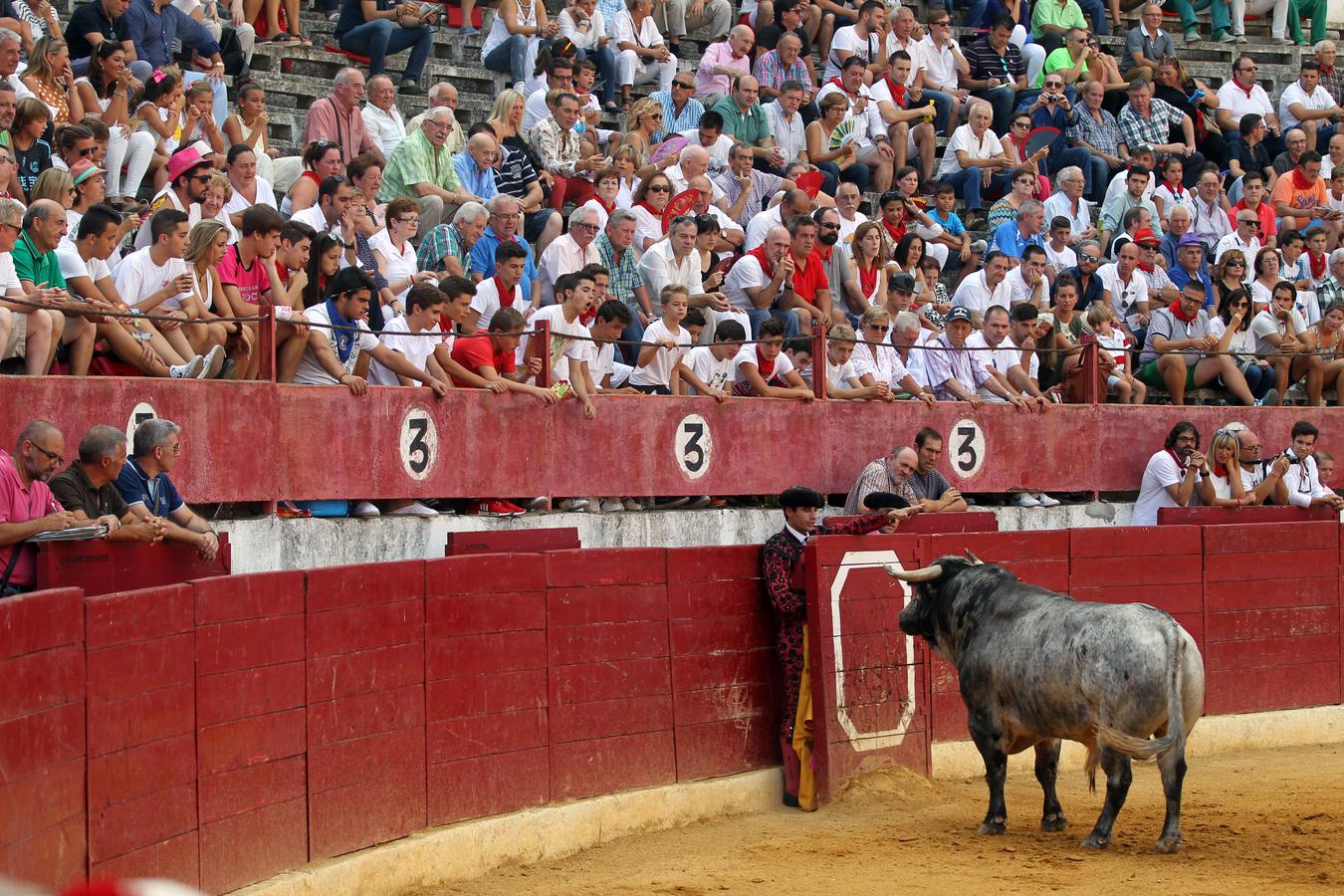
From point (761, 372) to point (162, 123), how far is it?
4324 millimetres

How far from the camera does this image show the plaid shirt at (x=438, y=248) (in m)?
12.3

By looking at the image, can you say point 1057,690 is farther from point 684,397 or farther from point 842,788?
point 684,397

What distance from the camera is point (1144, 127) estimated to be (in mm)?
18734

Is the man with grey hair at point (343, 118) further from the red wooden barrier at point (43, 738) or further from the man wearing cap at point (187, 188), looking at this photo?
the red wooden barrier at point (43, 738)

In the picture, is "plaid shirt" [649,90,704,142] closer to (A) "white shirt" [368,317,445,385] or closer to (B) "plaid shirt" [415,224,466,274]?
(B) "plaid shirt" [415,224,466,274]

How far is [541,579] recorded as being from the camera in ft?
29.1

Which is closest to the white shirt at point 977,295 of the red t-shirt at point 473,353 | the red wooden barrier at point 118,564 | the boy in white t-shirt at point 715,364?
the boy in white t-shirt at point 715,364

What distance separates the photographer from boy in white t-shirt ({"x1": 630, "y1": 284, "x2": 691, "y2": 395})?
12.0 m

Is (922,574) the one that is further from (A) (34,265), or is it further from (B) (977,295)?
(B) (977,295)

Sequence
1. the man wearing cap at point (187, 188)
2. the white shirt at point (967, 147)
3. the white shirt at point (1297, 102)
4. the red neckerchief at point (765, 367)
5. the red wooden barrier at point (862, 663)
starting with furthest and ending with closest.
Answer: the white shirt at point (1297, 102) → the white shirt at point (967, 147) → the red neckerchief at point (765, 367) → the man wearing cap at point (187, 188) → the red wooden barrier at point (862, 663)

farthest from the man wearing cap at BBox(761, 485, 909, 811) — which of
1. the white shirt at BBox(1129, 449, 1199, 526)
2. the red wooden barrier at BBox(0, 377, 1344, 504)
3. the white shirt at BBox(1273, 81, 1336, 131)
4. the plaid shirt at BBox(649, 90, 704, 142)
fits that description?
the white shirt at BBox(1273, 81, 1336, 131)

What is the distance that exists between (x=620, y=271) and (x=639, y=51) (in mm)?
4230

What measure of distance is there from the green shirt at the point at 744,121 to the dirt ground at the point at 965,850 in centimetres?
714

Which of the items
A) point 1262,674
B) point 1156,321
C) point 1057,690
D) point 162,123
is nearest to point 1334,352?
point 1156,321
